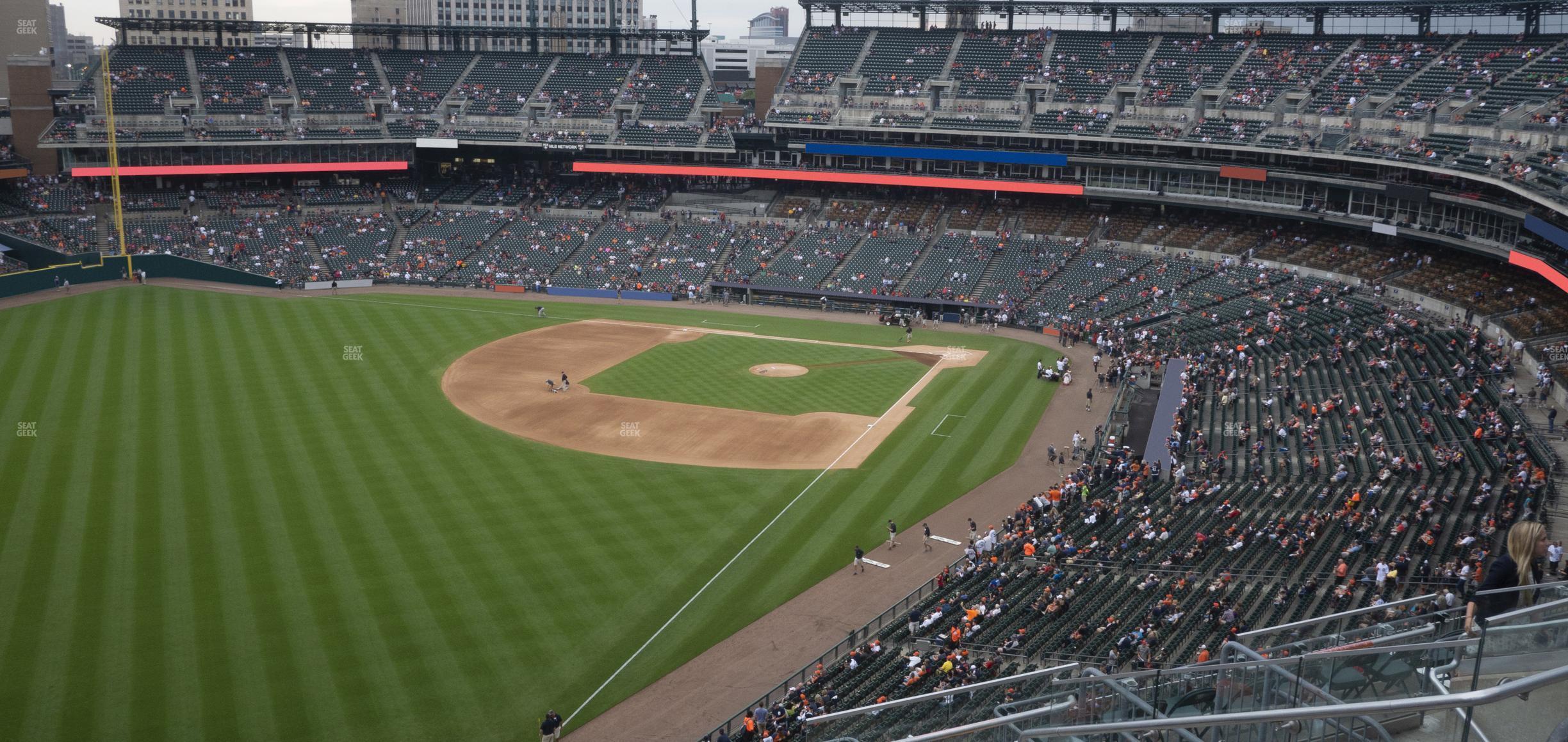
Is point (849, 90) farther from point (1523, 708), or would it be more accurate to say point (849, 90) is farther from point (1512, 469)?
point (1523, 708)

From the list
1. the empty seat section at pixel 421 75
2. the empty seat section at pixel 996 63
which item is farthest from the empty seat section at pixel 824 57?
the empty seat section at pixel 421 75

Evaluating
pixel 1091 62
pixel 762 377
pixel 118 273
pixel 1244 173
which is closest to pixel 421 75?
pixel 118 273

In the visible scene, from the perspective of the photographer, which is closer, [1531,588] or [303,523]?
[1531,588]

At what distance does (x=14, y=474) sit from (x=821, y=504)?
943 inches

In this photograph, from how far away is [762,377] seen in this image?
49062 mm

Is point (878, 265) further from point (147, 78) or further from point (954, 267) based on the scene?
point (147, 78)

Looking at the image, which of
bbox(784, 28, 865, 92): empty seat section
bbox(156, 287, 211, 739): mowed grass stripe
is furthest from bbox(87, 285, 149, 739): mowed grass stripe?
bbox(784, 28, 865, 92): empty seat section

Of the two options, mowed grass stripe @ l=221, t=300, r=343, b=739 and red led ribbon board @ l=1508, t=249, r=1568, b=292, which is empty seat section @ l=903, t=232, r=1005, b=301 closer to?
red led ribbon board @ l=1508, t=249, r=1568, b=292

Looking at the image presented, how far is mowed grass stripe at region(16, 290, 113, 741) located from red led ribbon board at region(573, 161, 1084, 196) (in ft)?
137

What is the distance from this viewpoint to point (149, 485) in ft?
110

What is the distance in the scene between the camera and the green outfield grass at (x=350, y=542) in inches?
886

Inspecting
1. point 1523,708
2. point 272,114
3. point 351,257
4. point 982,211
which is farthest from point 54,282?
point 1523,708

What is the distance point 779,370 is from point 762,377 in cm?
158

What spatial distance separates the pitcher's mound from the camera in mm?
49656
